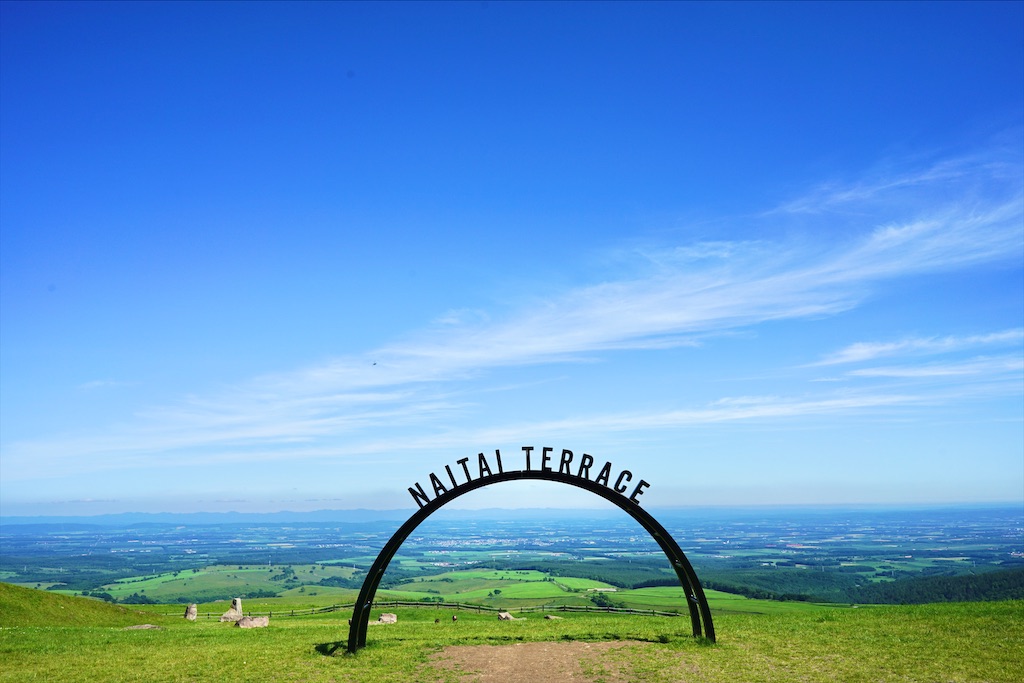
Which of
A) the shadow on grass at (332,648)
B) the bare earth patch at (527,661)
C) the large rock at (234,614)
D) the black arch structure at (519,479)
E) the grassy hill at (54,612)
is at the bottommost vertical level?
the large rock at (234,614)

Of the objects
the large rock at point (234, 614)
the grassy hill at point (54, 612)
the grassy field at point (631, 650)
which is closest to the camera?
the grassy field at point (631, 650)

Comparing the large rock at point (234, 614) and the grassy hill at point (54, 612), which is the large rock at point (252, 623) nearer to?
the large rock at point (234, 614)

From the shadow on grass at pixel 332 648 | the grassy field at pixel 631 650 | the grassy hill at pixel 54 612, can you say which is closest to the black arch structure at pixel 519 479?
the shadow on grass at pixel 332 648

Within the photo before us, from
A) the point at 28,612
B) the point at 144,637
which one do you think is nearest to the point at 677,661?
the point at 144,637

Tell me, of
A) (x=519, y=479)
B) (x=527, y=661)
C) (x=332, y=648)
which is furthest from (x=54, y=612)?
(x=519, y=479)

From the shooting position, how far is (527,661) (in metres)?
22.0

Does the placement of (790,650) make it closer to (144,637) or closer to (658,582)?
(144,637)

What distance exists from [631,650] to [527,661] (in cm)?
375

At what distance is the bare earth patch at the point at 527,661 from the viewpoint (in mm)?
19984

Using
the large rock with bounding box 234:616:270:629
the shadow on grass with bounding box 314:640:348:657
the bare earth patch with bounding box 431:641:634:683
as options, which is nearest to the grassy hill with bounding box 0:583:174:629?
the large rock with bounding box 234:616:270:629

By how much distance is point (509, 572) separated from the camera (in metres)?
198

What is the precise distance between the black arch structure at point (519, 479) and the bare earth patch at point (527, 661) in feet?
9.71

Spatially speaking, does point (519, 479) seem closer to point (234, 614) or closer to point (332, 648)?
point (332, 648)

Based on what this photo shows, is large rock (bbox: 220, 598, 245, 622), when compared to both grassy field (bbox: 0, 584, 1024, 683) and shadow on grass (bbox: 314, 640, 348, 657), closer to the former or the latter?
grassy field (bbox: 0, 584, 1024, 683)
